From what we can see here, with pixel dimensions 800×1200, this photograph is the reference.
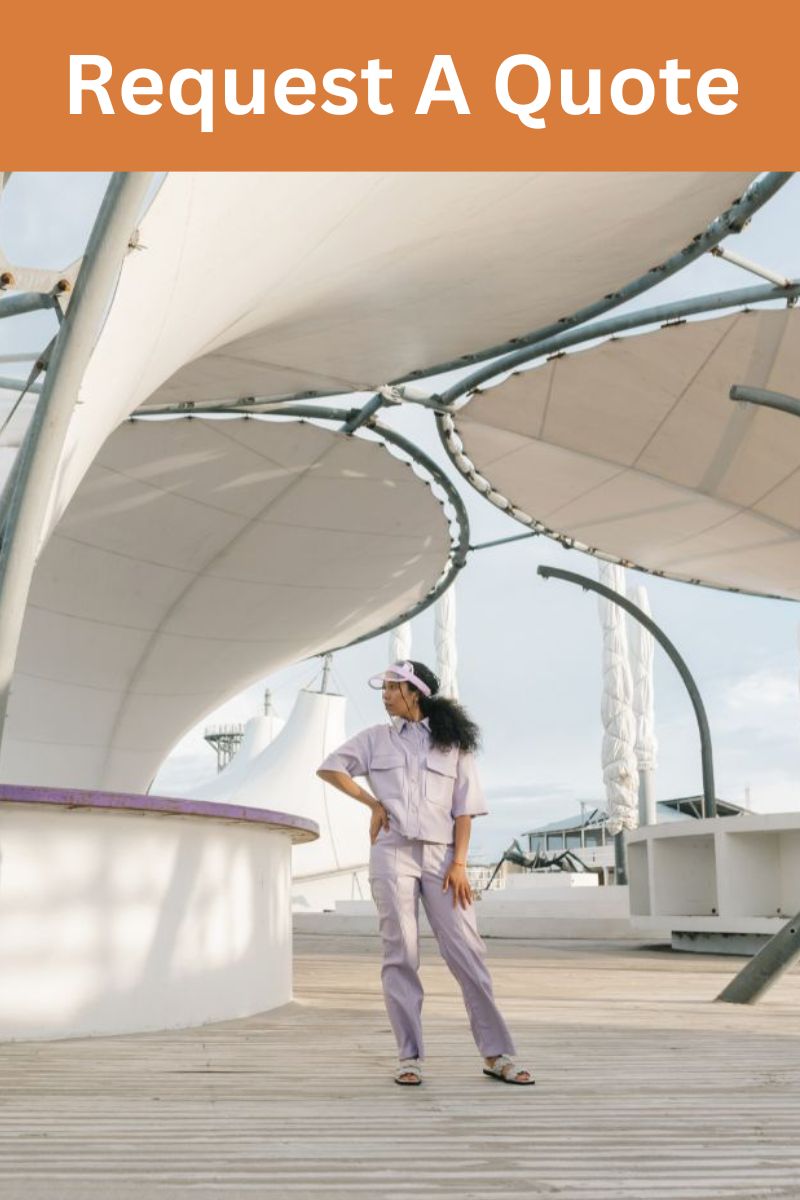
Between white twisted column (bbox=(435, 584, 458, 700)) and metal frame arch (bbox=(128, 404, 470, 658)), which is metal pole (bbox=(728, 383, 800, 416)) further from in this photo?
white twisted column (bbox=(435, 584, 458, 700))

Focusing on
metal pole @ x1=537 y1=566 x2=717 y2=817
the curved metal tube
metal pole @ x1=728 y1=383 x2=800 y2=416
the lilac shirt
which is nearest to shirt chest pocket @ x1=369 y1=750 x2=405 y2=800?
the lilac shirt

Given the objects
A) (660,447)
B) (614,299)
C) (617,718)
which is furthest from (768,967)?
(617,718)

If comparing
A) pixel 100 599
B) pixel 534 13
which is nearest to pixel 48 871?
pixel 534 13

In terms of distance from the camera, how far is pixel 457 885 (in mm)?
5531

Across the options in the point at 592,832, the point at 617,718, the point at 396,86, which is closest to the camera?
the point at 396,86

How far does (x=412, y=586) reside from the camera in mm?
25859

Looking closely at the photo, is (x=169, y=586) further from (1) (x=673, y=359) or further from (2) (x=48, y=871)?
(2) (x=48, y=871)

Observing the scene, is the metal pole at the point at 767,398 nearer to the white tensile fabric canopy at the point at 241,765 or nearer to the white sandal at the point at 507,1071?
the white sandal at the point at 507,1071

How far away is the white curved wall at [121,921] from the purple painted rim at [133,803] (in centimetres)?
7

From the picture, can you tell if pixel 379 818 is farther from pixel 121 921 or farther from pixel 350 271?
pixel 350 271

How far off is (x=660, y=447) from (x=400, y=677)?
49.6 ft

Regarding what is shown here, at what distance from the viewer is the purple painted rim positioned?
6.95 meters

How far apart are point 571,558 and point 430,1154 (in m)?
65.5

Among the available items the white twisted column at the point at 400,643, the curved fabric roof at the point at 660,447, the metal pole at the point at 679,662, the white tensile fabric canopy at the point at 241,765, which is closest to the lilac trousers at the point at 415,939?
the curved fabric roof at the point at 660,447
